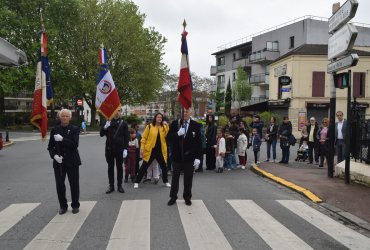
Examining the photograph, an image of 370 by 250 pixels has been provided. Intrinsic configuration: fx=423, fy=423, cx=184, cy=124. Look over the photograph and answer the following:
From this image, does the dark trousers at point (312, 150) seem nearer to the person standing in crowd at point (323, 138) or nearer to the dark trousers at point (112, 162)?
the person standing in crowd at point (323, 138)

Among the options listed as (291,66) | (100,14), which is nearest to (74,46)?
(100,14)

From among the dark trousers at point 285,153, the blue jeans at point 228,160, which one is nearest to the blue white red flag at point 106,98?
the blue jeans at point 228,160

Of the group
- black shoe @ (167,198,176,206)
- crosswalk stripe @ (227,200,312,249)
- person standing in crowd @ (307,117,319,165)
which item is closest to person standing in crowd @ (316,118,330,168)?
person standing in crowd @ (307,117,319,165)

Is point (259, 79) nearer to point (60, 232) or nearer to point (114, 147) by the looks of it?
point (114, 147)

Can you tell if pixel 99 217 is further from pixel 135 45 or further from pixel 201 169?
pixel 135 45

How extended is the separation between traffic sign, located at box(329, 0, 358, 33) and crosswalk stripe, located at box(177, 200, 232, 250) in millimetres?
5543

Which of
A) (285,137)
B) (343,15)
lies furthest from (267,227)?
(285,137)

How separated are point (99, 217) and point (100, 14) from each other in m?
40.2

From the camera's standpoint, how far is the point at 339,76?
10617 mm

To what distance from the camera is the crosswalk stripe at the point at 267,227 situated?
5547mm

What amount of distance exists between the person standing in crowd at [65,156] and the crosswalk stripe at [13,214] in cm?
65

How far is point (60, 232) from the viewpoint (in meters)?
5.95

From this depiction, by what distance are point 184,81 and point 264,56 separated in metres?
44.8

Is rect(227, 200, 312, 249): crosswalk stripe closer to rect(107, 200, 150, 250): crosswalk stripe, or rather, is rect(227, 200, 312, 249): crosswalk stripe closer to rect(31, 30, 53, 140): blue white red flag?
rect(107, 200, 150, 250): crosswalk stripe
